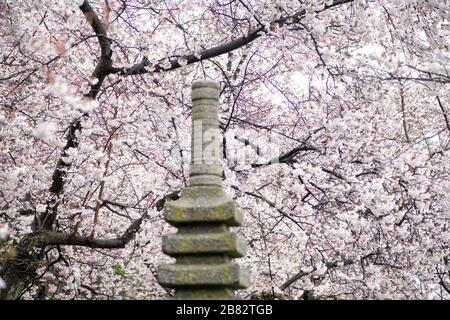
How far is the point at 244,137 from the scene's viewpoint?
8430 mm

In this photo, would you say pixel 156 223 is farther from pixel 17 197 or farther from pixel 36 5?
pixel 36 5

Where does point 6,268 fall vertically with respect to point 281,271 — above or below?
below

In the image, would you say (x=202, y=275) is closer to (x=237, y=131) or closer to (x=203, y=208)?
(x=203, y=208)

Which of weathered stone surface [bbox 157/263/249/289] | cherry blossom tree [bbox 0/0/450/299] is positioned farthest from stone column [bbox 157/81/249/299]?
cherry blossom tree [bbox 0/0/450/299]

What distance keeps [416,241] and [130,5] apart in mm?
5262

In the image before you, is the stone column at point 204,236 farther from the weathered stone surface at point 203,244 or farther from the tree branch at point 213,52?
the tree branch at point 213,52

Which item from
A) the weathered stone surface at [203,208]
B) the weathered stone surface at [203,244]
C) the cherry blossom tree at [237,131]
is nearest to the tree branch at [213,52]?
the cherry blossom tree at [237,131]

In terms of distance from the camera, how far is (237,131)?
8.75 m

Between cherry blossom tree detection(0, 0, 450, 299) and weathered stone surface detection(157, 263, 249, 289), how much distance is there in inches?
103

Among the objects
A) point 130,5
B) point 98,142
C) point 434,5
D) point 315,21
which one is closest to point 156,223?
point 98,142

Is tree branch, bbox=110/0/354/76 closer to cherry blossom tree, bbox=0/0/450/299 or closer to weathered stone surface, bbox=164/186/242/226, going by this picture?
cherry blossom tree, bbox=0/0/450/299

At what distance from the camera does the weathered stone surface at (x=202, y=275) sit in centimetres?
471

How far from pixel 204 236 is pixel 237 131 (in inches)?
160

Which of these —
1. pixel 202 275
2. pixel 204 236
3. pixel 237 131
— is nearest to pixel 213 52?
pixel 237 131
